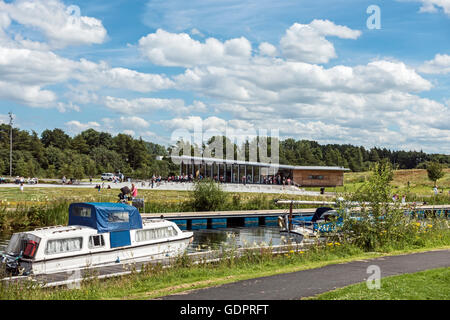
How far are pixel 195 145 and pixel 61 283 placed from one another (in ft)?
346

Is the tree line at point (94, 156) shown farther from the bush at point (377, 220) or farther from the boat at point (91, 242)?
the bush at point (377, 220)

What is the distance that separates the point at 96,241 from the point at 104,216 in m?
1.16

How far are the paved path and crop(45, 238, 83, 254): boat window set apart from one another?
28.7 feet

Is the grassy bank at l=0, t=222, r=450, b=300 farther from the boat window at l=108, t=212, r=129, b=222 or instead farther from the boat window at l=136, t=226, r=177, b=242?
the boat window at l=136, t=226, r=177, b=242

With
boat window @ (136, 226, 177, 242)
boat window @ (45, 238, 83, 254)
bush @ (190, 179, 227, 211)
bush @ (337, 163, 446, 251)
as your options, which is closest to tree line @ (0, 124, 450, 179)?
bush @ (190, 179, 227, 211)

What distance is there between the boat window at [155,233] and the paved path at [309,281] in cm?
1032

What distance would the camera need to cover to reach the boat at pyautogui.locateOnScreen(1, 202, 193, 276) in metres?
16.3

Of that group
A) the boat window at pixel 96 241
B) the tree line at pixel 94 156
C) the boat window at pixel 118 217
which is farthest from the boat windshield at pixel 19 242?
the tree line at pixel 94 156

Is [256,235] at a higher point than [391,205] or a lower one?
lower

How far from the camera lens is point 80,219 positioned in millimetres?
19734

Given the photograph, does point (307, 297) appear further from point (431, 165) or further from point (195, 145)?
point (195, 145)

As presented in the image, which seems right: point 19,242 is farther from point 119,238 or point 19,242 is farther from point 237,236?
point 237,236

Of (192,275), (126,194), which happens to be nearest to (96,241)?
(192,275)
